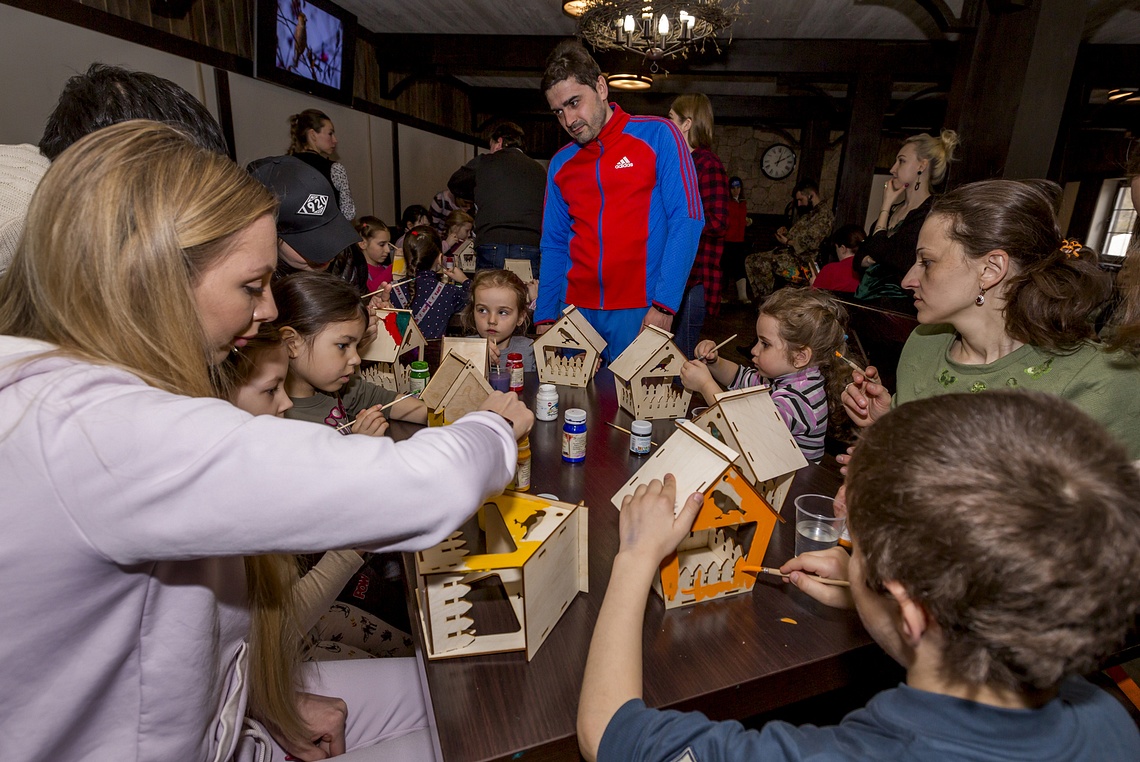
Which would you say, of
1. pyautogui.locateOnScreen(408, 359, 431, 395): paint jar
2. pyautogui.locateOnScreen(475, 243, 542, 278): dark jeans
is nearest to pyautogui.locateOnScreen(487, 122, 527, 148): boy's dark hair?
pyautogui.locateOnScreen(475, 243, 542, 278): dark jeans

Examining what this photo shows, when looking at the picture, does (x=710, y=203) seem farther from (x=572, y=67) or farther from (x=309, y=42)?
(x=309, y=42)

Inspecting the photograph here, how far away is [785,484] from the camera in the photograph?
1267 mm

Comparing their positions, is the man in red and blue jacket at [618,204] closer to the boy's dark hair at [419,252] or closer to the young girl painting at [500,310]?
the young girl painting at [500,310]

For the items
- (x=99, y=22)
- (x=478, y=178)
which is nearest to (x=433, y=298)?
(x=478, y=178)

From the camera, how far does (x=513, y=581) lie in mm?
867

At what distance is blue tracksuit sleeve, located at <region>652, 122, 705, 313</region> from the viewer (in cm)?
243

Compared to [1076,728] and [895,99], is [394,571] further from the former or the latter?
[895,99]

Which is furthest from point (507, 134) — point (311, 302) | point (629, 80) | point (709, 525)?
point (709, 525)

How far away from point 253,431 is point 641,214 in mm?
2129

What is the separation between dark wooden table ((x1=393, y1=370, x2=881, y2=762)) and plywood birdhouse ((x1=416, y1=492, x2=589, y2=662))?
0.03 metres

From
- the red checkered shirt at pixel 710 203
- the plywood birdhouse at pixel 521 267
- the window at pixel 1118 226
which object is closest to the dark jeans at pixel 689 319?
the red checkered shirt at pixel 710 203

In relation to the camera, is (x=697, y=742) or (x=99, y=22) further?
(x=99, y=22)

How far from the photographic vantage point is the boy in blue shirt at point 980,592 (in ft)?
1.76

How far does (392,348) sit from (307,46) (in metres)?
4.04
